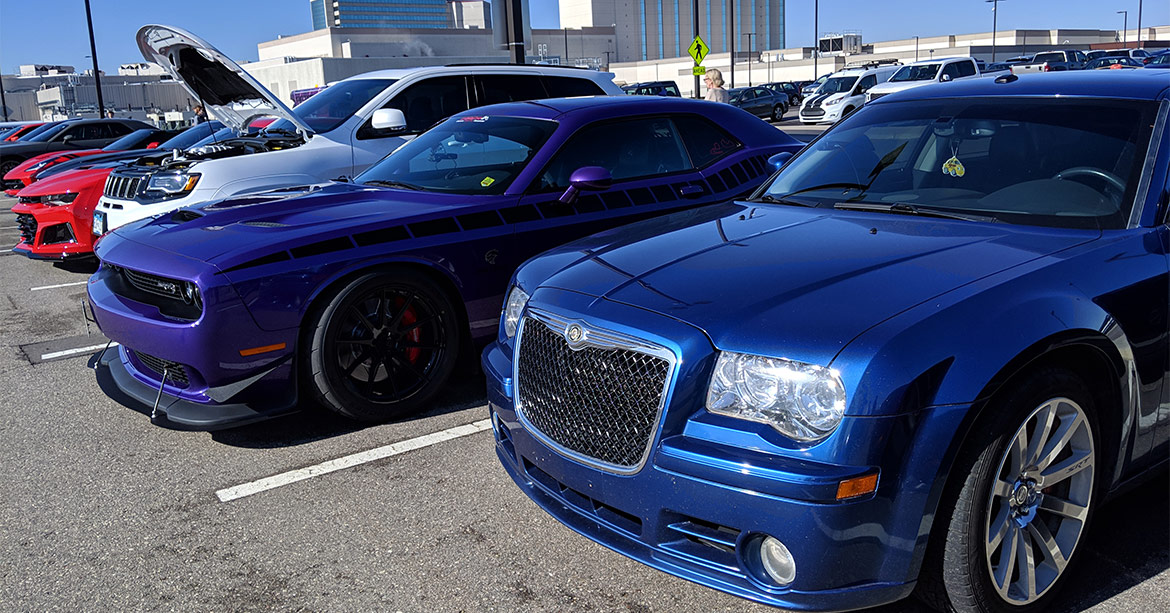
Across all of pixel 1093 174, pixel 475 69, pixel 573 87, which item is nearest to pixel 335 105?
pixel 475 69

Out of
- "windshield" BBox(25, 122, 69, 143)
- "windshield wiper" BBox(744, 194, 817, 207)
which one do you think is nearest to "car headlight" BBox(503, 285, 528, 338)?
"windshield wiper" BBox(744, 194, 817, 207)

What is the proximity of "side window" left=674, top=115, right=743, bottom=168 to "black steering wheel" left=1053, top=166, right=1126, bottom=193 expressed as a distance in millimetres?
2683

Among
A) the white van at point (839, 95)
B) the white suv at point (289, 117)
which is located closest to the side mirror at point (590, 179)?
the white suv at point (289, 117)

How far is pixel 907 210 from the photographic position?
3.35 meters

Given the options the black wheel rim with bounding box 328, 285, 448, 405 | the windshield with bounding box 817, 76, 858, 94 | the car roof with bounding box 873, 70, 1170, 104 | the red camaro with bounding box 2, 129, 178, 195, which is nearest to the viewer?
the car roof with bounding box 873, 70, 1170, 104

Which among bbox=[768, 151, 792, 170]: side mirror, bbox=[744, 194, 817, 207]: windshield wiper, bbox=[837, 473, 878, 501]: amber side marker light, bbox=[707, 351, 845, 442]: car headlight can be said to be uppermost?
bbox=[768, 151, 792, 170]: side mirror

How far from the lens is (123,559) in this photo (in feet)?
10.6

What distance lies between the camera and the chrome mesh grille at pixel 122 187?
7.73m

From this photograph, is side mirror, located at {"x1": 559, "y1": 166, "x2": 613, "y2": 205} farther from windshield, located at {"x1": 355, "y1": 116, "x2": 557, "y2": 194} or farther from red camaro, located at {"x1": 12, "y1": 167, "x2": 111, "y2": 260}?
red camaro, located at {"x1": 12, "y1": 167, "x2": 111, "y2": 260}

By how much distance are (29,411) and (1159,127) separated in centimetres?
538

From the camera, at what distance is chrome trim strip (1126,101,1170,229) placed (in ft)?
9.65

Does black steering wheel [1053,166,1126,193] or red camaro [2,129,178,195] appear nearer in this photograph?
black steering wheel [1053,166,1126,193]

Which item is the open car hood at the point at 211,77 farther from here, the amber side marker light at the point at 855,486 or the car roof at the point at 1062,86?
the amber side marker light at the point at 855,486

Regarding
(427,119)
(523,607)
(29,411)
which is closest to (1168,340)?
(523,607)
